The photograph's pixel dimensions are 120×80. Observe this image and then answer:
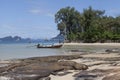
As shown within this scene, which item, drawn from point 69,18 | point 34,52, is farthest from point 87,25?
point 34,52

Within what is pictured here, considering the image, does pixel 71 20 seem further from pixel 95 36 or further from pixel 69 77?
pixel 69 77

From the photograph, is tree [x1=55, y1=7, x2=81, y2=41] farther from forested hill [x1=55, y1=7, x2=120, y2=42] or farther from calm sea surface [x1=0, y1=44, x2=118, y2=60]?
calm sea surface [x1=0, y1=44, x2=118, y2=60]

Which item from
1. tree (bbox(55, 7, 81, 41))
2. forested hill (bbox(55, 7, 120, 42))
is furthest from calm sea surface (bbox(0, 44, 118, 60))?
tree (bbox(55, 7, 81, 41))

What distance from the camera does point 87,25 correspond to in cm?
11588

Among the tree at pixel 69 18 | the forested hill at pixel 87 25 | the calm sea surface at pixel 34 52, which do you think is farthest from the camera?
the tree at pixel 69 18

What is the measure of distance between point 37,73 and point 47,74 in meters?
0.84

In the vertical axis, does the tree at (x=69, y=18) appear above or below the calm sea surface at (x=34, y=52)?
above

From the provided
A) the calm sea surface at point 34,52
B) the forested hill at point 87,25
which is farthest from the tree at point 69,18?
the calm sea surface at point 34,52

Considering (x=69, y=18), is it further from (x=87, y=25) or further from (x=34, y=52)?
(x=34, y=52)

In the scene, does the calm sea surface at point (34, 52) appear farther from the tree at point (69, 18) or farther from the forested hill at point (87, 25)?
the tree at point (69, 18)

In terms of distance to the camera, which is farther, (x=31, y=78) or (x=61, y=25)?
(x=61, y=25)

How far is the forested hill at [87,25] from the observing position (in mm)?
103194

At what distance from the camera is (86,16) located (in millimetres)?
114812

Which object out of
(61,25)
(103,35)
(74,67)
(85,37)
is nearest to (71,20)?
(61,25)
